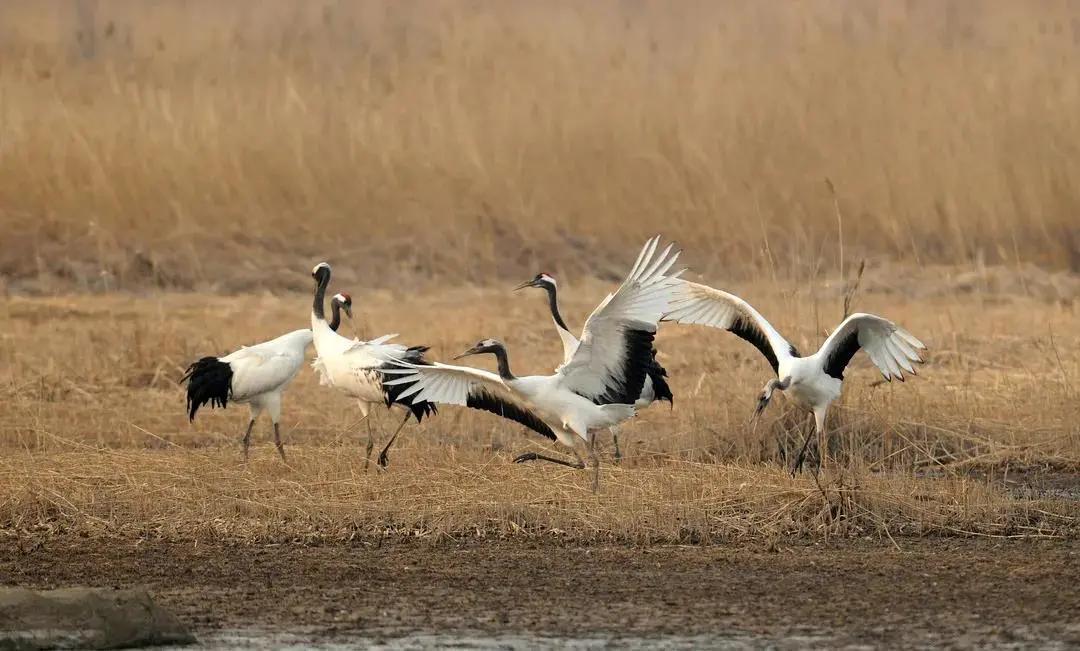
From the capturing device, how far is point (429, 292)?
60.2 ft

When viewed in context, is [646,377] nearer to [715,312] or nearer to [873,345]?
[715,312]

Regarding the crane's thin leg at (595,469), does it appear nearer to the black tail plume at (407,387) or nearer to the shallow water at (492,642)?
the black tail plume at (407,387)

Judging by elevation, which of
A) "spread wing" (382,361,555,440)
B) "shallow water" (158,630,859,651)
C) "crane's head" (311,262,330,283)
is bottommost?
"shallow water" (158,630,859,651)

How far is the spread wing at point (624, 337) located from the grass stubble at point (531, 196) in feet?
3.55

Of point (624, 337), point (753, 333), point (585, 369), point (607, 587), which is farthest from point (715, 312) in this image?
point (607, 587)

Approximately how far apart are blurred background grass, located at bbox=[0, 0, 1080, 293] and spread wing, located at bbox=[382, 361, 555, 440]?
8.56 metres

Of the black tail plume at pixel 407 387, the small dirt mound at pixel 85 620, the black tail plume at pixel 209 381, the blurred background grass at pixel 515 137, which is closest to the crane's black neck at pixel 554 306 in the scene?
the black tail plume at pixel 407 387

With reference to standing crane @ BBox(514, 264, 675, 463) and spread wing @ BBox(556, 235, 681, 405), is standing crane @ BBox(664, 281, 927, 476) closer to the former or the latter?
standing crane @ BBox(514, 264, 675, 463)

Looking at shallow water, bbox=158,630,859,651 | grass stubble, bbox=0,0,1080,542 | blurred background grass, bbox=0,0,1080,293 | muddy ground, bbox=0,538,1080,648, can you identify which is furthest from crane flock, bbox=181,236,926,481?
blurred background grass, bbox=0,0,1080,293

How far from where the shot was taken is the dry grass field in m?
11.0

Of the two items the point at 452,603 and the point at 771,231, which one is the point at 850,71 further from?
the point at 452,603

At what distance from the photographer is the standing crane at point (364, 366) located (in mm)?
10789

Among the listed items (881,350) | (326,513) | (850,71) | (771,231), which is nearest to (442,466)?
(326,513)

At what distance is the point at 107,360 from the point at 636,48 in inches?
392
